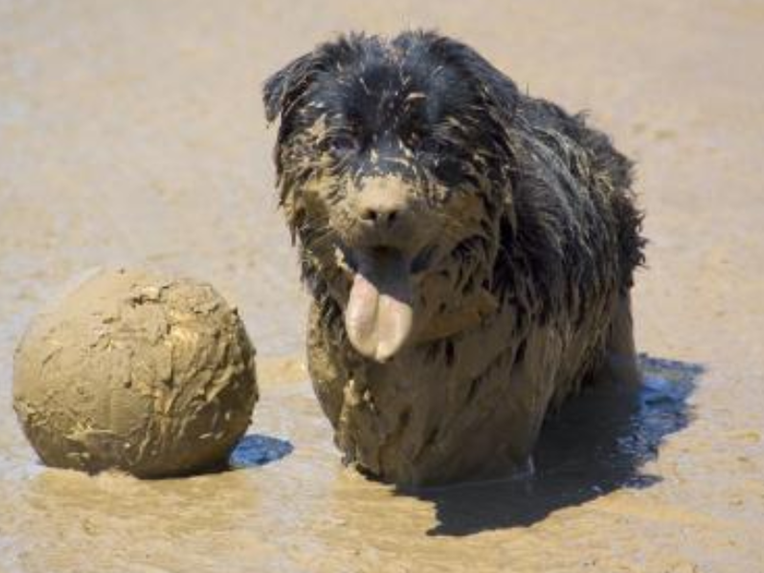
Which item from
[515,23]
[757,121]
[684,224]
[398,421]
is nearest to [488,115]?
[398,421]

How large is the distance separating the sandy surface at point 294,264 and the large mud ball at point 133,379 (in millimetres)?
145

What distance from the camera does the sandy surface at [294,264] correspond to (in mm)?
6242

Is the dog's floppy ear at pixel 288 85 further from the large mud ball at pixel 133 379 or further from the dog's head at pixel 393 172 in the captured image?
the large mud ball at pixel 133 379

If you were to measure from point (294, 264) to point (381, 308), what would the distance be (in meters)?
4.69

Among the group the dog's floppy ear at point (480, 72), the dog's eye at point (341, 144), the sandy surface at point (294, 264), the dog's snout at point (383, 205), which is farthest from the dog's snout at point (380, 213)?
the sandy surface at point (294, 264)

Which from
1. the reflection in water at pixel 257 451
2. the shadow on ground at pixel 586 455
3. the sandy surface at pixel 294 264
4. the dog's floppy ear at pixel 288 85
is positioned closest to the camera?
the sandy surface at pixel 294 264

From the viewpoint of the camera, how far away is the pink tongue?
19.4 feet

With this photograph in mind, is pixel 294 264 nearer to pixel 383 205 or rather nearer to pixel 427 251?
pixel 427 251

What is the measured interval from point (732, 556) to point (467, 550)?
3.00ft

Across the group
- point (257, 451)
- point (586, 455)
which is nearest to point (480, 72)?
point (586, 455)

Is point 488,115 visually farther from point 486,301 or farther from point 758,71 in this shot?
point 758,71

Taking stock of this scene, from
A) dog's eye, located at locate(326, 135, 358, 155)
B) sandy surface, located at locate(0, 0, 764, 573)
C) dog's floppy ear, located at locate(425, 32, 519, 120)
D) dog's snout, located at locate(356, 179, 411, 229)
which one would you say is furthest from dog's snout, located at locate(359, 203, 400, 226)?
sandy surface, located at locate(0, 0, 764, 573)

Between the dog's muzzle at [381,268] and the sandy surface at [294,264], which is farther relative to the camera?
the sandy surface at [294,264]

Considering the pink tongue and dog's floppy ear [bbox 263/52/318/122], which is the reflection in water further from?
dog's floppy ear [bbox 263/52/318/122]
